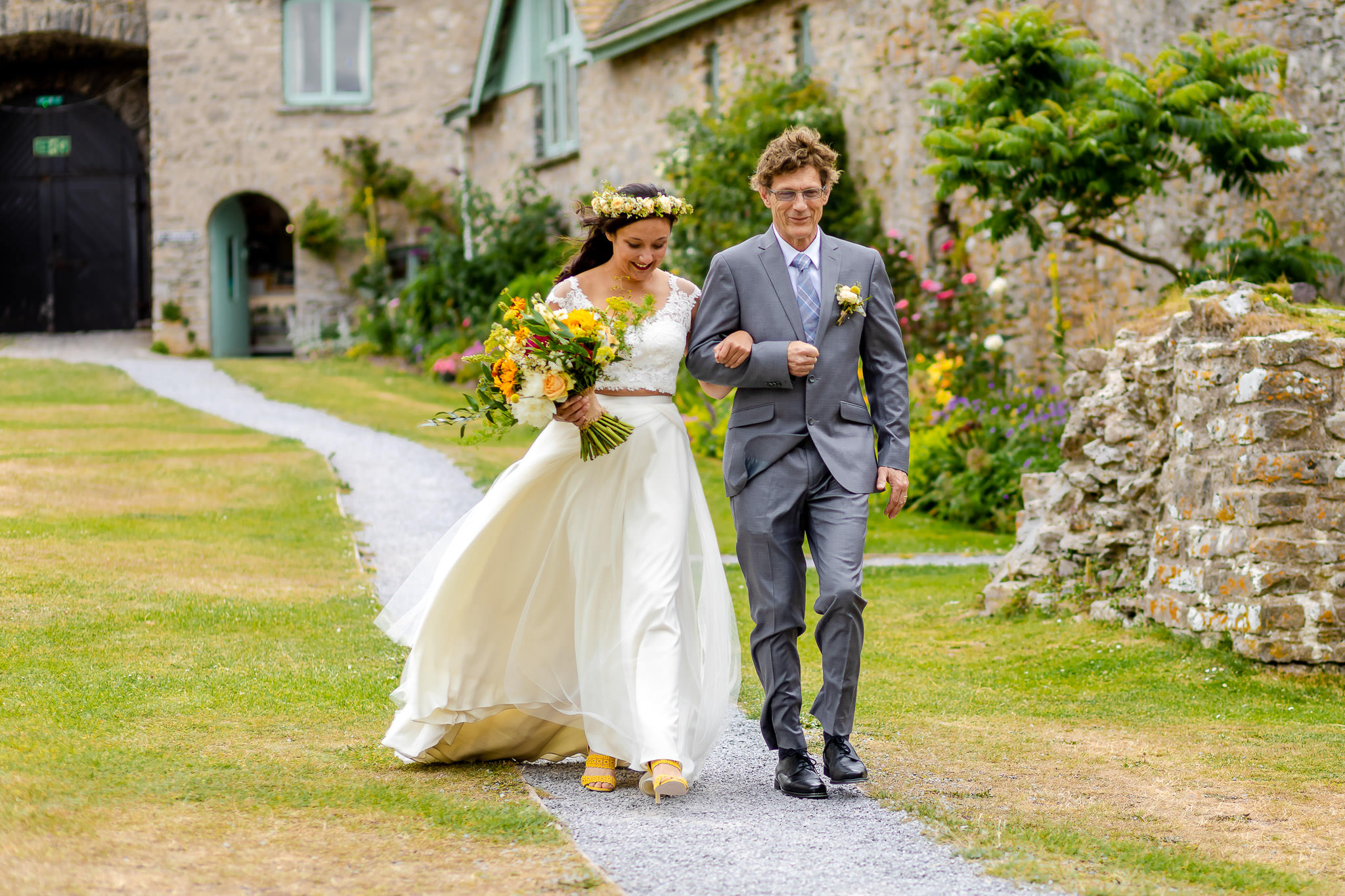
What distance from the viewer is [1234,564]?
21.9ft

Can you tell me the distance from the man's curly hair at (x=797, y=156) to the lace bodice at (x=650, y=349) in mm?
552

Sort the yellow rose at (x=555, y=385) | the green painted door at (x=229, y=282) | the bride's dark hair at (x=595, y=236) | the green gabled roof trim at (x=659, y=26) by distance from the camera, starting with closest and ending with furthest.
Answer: the yellow rose at (x=555, y=385)
the bride's dark hair at (x=595, y=236)
the green gabled roof trim at (x=659, y=26)
the green painted door at (x=229, y=282)

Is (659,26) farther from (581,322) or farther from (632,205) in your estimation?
(581,322)

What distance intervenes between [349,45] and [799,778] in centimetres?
2436

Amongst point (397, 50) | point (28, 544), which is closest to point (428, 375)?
point (397, 50)

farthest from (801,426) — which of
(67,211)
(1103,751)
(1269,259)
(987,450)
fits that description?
(67,211)

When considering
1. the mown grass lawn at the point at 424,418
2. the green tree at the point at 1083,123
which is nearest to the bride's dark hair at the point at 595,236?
the mown grass lawn at the point at 424,418

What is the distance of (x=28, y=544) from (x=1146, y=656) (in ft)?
21.4

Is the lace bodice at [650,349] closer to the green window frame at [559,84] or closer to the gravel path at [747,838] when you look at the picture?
the gravel path at [747,838]

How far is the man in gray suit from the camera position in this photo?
181 inches

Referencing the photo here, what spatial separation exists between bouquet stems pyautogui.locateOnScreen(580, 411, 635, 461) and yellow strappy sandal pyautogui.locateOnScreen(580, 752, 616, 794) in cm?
98

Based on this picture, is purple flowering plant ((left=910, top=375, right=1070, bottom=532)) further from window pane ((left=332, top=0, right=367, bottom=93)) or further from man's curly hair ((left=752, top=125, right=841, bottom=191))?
window pane ((left=332, top=0, right=367, bottom=93))

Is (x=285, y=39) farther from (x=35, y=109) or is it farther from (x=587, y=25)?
(x=587, y=25)

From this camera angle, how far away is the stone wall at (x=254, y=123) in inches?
1014
